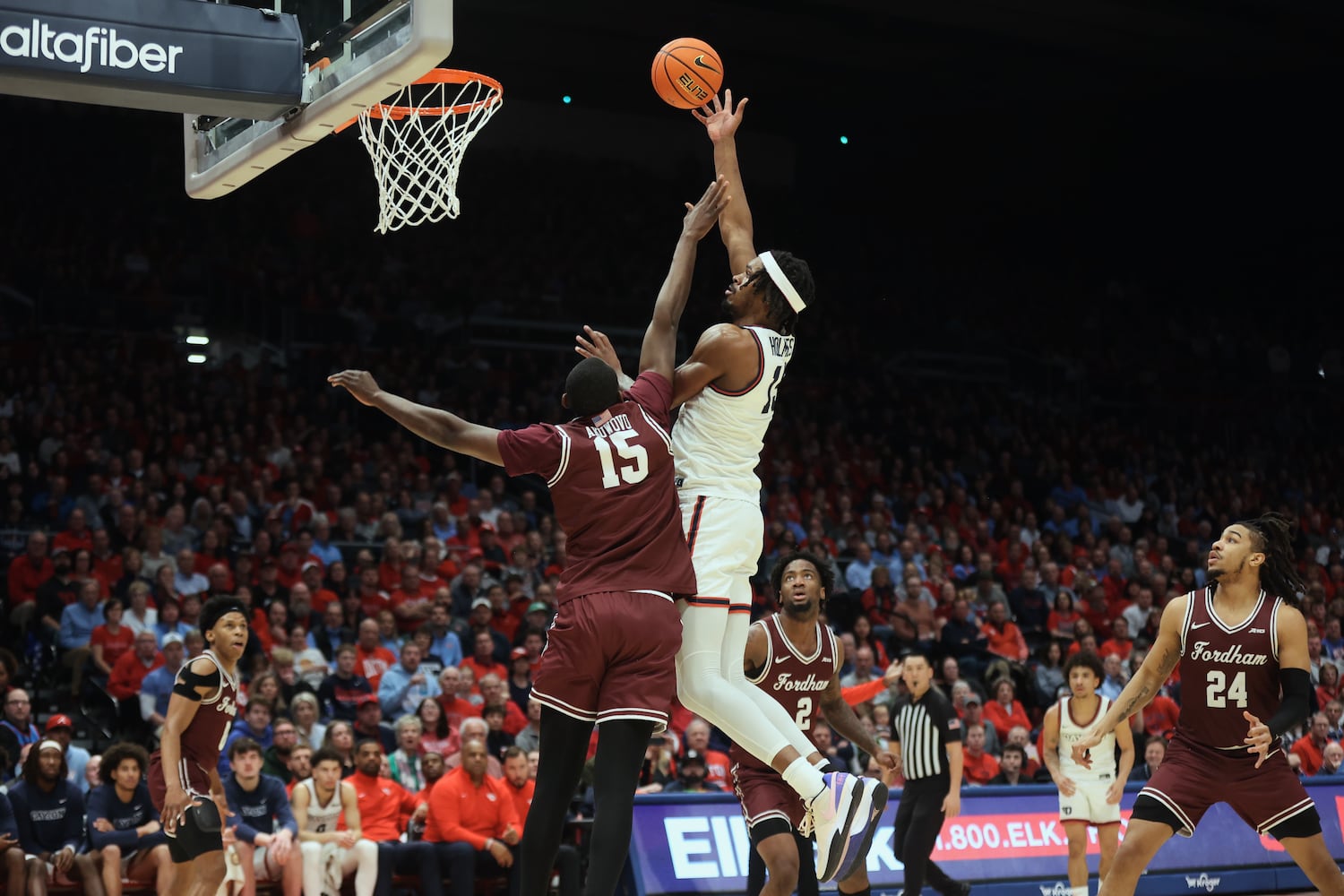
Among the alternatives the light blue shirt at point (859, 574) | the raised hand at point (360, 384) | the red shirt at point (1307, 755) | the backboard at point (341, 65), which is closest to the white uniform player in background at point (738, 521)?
the raised hand at point (360, 384)

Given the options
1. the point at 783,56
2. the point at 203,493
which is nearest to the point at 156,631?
the point at 203,493

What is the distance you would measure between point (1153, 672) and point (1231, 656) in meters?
0.41

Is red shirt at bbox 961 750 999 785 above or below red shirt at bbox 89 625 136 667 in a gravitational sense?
below

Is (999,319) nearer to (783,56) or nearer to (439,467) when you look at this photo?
(783,56)

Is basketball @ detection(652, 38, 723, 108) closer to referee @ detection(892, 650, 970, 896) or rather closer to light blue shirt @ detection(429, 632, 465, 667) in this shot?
referee @ detection(892, 650, 970, 896)

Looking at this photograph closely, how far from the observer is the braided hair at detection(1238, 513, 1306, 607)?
746cm

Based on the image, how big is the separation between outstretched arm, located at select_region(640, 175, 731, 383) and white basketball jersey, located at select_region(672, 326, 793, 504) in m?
0.28

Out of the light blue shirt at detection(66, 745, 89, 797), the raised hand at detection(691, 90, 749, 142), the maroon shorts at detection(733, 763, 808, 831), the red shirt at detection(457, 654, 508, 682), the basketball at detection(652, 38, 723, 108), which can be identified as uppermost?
the basketball at detection(652, 38, 723, 108)

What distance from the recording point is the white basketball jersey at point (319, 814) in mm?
10391

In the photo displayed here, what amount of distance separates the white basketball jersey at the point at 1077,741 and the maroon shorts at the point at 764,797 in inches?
128

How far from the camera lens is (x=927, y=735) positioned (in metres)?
10.2

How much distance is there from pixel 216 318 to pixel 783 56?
29.1 feet

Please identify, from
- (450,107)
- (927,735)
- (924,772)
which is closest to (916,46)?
(927,735)

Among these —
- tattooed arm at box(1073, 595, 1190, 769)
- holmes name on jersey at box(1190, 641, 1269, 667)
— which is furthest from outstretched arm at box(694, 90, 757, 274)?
holmes name on jersey at box(1190, 641, 1269, 667)
